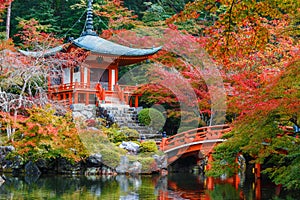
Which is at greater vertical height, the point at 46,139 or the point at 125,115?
the point at 125,115

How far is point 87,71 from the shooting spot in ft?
65.1

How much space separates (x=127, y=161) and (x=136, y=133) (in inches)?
79.0

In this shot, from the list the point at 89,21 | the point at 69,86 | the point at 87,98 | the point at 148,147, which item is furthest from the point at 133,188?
the point at 89,21

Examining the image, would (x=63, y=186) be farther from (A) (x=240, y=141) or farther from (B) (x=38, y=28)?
(B) (x=38, y=28)

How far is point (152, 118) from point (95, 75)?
12.2 ft

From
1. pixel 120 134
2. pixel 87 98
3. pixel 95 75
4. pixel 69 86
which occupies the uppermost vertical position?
pixel 95 75

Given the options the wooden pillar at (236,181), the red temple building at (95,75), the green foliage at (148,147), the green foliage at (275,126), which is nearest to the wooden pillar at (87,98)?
the red temple building at (95,75)

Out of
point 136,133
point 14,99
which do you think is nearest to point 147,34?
point 136,133

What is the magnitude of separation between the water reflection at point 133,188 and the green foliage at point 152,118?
3.39m

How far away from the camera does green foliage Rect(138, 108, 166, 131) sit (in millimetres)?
18078

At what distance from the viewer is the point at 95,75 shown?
2031cm

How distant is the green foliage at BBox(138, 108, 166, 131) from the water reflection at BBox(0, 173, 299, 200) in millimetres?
3388

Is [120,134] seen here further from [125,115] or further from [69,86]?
[69,86]

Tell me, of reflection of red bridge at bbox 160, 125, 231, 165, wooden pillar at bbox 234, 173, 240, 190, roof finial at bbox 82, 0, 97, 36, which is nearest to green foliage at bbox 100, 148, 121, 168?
reflection of red bridge at bbox 160, 125, 231, 165
